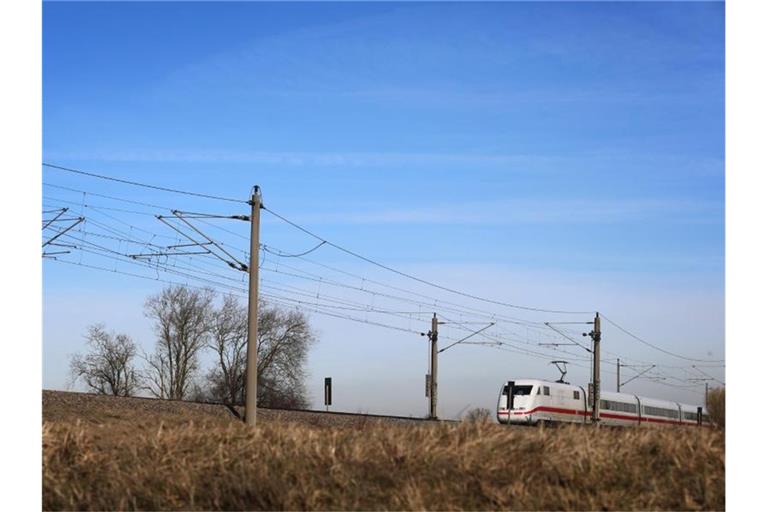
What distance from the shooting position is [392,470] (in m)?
12.7

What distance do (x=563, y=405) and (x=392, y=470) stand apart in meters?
47.7

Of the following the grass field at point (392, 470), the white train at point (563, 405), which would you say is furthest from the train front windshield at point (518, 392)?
the grass field at point (392, 470)

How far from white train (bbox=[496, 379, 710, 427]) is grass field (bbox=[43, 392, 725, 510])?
35823 mm

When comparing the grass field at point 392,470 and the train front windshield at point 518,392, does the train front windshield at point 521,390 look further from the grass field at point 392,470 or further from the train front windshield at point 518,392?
the grass field at point 392,470

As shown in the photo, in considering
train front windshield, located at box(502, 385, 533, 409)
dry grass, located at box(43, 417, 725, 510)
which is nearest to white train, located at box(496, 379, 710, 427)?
train front windshield, located at box(502, 385, 533, 409)

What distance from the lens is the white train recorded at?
181ft

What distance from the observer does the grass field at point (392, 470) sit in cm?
1205

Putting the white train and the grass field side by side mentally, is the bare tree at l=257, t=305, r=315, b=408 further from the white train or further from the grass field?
the grass field

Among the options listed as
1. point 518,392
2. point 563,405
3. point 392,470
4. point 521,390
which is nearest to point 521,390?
point 521,390
